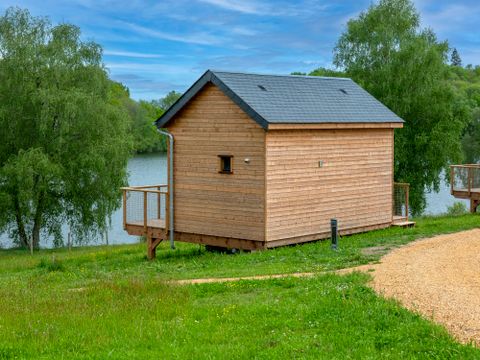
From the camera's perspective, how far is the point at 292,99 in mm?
21953

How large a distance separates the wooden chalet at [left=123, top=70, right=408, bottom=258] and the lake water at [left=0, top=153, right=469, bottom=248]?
696 inches

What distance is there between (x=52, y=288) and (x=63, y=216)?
75.9ft

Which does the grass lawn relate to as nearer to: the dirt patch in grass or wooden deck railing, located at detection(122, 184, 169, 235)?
the dirt patch in grass

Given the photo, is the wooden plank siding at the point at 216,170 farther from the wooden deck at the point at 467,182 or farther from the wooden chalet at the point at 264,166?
the wooden deck at the point at 467,182

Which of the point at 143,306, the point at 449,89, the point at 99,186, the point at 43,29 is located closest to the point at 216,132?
the point at 143,306

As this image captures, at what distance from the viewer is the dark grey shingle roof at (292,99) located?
2038 cm

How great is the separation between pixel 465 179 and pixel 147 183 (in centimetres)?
2751

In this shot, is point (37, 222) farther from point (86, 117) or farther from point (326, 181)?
point (326, 181)

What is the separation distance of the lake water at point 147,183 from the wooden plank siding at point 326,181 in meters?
19.1

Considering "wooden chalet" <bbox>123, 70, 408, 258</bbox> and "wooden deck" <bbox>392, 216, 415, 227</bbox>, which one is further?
"wooden deck" <bbox>392, 216, 415, 227</bbox>

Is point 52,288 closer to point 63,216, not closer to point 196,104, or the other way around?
point 196,104

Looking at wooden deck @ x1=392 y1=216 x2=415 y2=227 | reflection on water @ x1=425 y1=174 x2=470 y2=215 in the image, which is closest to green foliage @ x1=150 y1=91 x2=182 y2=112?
reflection on water @ x1=425 y1=174 x2=470 y2=215

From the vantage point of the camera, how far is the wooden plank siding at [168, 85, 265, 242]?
2019 cm

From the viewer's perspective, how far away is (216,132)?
2111cm
